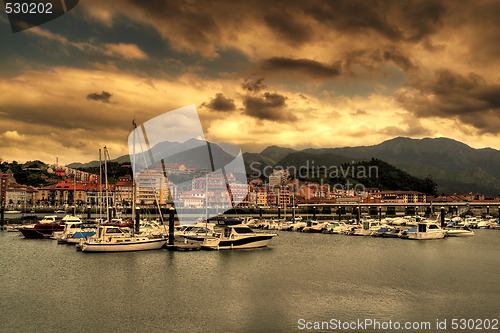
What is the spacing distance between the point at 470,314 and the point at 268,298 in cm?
968

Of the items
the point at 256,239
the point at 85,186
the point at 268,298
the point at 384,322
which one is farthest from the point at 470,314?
the point at 85,186

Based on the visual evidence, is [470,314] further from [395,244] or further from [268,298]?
[395,244]

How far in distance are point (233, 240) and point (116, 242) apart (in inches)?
425

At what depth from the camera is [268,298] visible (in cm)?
2272

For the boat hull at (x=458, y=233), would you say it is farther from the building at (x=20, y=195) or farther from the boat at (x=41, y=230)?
the building at (x=20, y=195)

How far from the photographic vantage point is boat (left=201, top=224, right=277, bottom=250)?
4147cm

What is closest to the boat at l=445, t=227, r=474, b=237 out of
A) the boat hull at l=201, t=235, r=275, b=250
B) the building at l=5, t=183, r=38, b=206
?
the boat hull at l=201, t=235, r=275, b=250

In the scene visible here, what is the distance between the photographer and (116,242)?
38.8 metres

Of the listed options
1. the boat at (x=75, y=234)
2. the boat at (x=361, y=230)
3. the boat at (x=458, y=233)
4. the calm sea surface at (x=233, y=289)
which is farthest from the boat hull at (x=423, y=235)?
the boat at (x=75, y=234)

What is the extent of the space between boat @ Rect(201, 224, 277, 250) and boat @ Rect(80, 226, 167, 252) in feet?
15.7

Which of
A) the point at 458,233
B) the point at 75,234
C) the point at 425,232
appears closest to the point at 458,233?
the point at 458,233

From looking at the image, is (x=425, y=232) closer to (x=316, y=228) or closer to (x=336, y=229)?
(x=336, y=229)

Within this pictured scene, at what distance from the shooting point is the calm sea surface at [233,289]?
19.2m

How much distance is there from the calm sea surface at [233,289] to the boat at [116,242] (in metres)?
0.83
